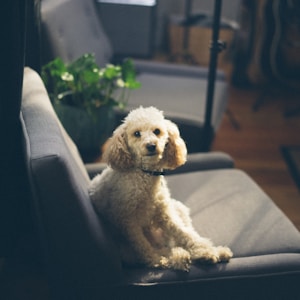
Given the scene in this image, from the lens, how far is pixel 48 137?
135 centimetres

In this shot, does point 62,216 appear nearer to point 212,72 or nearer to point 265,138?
point 212,72

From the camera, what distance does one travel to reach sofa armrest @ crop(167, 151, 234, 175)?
2.10 metres

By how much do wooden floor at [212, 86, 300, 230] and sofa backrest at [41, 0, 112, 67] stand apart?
990 millimetres

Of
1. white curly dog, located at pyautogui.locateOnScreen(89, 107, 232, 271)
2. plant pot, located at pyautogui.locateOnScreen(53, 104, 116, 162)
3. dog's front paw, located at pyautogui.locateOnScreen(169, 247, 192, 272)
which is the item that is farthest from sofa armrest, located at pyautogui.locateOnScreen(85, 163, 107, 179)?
dog's front paw, located at pyautogui.locateOnScreen(169, 247, 192, 272)

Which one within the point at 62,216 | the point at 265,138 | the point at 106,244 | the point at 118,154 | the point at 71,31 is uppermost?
the point at 71,31

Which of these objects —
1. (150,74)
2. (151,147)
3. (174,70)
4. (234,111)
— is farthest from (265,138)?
(151,147)

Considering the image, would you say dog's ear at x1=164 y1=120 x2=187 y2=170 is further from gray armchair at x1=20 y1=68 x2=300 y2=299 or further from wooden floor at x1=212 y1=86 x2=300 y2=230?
wooden floor at x1=212 y1=86 x2=300 y2=230

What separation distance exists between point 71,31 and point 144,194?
141 centimetres

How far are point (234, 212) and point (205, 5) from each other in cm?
364

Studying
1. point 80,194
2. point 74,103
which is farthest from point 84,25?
point 80,194

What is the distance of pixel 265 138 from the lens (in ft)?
11.0

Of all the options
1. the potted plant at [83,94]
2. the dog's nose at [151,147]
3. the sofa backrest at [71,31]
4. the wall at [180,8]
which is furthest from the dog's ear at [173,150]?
the wall at [180,8]

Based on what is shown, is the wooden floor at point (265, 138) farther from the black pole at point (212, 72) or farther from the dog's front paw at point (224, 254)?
the dog's front paw at point (224, 254)

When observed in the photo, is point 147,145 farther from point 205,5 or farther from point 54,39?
point 205,5
